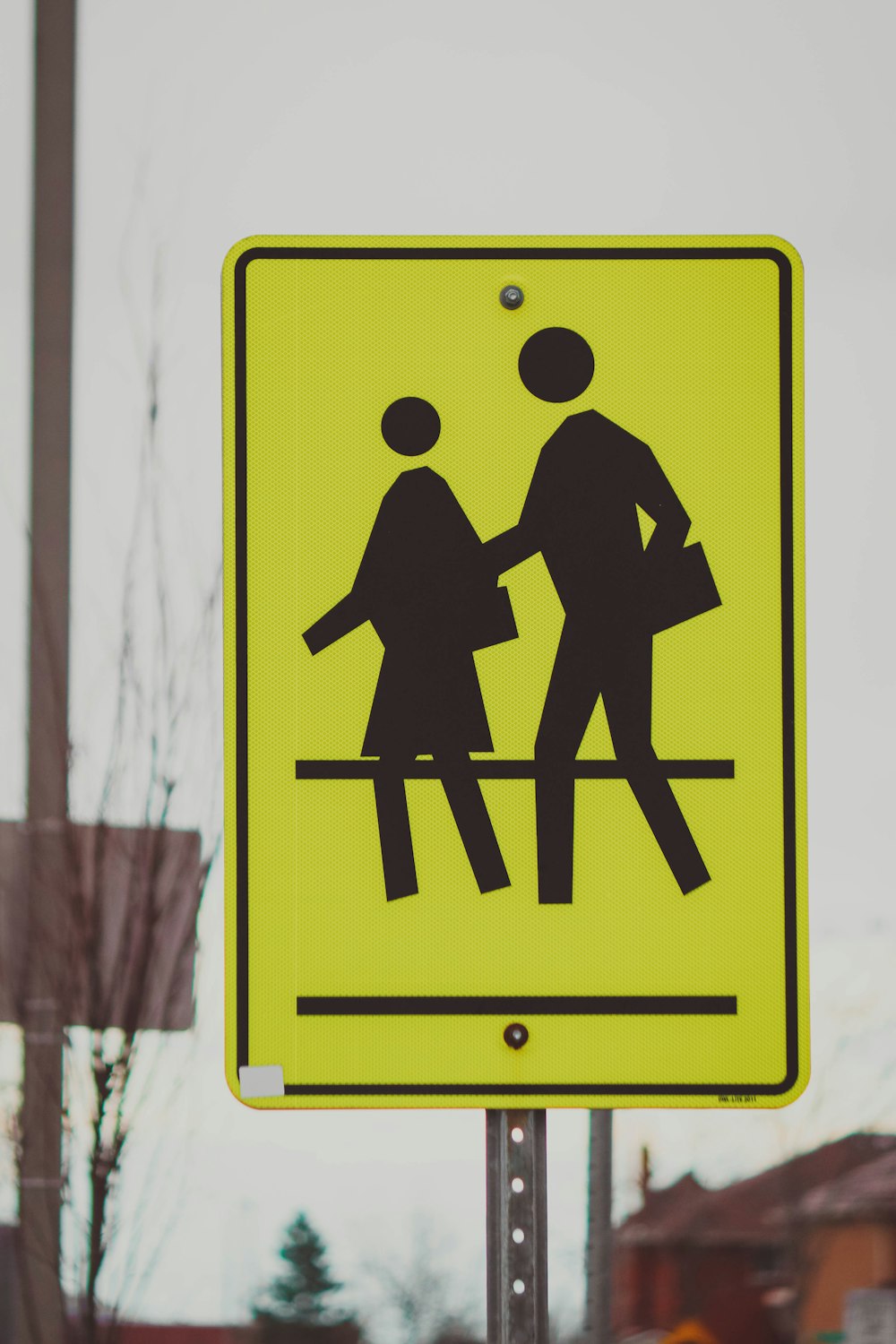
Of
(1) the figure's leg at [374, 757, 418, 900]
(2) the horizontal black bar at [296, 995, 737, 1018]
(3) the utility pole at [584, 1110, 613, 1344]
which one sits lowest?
(3) the utility pole at [584, 1110, 613, 1344]

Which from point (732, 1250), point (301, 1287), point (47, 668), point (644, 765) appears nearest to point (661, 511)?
point (644, 765)

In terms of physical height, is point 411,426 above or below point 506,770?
above

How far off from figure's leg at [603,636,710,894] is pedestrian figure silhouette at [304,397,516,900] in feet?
0.27

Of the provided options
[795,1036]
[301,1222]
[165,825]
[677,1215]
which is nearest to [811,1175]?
[677,1215]

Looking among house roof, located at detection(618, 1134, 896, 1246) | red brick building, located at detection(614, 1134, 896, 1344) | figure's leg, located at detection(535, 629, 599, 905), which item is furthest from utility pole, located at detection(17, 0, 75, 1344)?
house roof, located at detection(618, 1134, 896, 1246)

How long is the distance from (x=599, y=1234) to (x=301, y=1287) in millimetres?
4376

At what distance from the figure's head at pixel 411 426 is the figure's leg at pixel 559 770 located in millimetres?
187

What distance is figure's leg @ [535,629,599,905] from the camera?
3.49 feet

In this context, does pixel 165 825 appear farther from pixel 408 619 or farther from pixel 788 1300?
pixel 788 1300

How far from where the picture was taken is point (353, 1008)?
1068 millimetres

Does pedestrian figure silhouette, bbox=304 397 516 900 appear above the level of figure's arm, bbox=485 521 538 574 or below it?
below

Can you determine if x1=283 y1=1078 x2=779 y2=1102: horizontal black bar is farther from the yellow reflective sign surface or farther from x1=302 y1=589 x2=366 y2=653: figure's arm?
x1=302 y1=589 x2=366 y2=653: figure's arm

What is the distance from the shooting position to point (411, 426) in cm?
110

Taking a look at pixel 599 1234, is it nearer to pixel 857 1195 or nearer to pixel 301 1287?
pixel 301 1287
